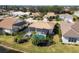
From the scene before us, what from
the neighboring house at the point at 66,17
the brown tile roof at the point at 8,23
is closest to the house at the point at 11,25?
the brown tile roof at the point at 8,23

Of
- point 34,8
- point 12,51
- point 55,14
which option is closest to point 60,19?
point 55,14

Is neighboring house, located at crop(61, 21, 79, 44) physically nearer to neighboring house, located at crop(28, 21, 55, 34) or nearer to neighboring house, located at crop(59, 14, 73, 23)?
neighboring house, located at crop(59, 14, 73, 23)

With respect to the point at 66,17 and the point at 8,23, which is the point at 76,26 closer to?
the point at 66,17

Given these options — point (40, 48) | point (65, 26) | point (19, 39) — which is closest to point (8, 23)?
point (19, 39)

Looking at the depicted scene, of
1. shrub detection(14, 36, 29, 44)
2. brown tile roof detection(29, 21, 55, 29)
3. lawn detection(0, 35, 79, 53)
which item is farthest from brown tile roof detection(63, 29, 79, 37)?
shrub detection(14, 36, 29, 44)

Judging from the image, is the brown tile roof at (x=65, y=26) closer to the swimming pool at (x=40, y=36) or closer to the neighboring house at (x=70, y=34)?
the neighboring house at (x=70, y=34)
